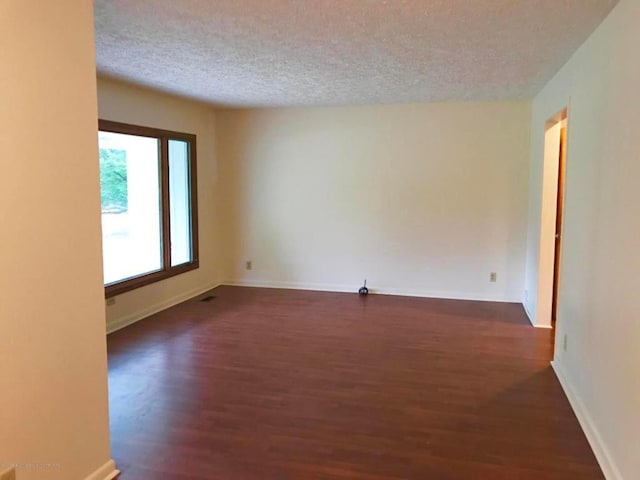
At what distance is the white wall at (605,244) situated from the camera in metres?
2.24

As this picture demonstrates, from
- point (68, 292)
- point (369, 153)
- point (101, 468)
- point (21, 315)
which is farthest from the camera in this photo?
point (369, 153)

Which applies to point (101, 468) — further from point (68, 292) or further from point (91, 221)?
point (91, 221)

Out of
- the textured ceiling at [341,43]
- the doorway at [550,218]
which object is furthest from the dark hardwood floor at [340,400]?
the textured ceiling at [341,43]

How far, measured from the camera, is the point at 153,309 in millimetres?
5402

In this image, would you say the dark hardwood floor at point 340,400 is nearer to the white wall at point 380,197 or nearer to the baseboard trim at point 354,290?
the baseboard trim at point 354,290

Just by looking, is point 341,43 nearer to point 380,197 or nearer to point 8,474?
point 8,474

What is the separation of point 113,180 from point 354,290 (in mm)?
3185

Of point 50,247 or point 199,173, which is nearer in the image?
point 50,247

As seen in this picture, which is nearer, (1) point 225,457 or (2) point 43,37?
(2) point 43,37

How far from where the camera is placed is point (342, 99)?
5617 millimetres

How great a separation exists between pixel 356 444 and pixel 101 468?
4.24 ft

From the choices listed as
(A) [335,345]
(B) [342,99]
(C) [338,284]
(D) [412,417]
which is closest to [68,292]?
(D) [412,417]

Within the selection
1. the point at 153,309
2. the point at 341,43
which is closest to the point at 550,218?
the point at 341,43

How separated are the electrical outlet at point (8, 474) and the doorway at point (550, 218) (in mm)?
4422
